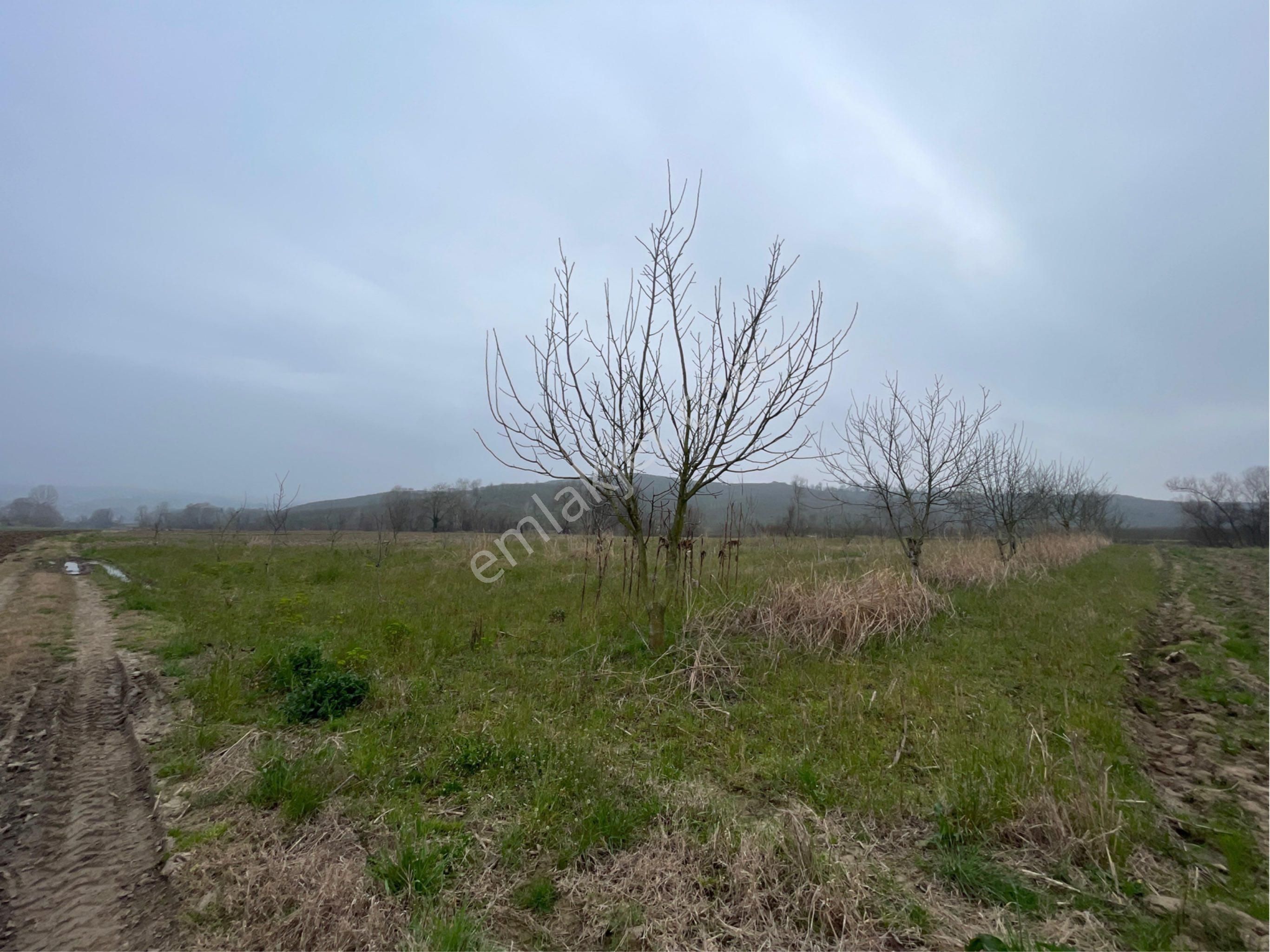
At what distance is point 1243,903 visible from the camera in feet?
8.23

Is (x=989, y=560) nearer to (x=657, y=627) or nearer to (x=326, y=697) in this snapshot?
(x=657, y=627)

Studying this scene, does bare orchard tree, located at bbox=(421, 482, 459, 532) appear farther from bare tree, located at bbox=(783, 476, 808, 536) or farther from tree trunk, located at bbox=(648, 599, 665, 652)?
Result: tree trunk, located at bbox=(648, 599, 665, 652)

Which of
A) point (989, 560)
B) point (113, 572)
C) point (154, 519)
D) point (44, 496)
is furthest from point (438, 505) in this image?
point (44, 496)

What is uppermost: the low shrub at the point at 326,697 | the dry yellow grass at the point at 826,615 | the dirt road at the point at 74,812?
→ the dry yellow grass at the point at 826,615

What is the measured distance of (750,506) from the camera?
11.9m

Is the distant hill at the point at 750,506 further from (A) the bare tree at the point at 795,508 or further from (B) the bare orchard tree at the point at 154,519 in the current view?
(B) the bare orchard tree at the point at 154,519

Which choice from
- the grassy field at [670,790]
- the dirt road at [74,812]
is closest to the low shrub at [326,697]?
the grassy field at [670,790]

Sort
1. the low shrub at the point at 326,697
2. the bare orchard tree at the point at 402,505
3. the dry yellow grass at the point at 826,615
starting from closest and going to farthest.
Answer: the low shrub at the point at 326,697 → the dry yellow grass at the point at 826,615 → the bare orchard tree at the point at 402,505

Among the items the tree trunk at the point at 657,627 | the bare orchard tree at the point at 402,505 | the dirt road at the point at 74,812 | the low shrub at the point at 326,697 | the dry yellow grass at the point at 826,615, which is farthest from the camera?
the bare orchard tree at the point at 402,505

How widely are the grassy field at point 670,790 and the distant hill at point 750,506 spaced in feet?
9.10

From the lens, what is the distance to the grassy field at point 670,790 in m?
2.38

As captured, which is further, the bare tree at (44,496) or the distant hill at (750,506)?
the bare tree at (44,496)

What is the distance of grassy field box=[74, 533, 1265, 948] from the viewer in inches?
93.5

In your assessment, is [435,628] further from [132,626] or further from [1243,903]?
[1243,903]
